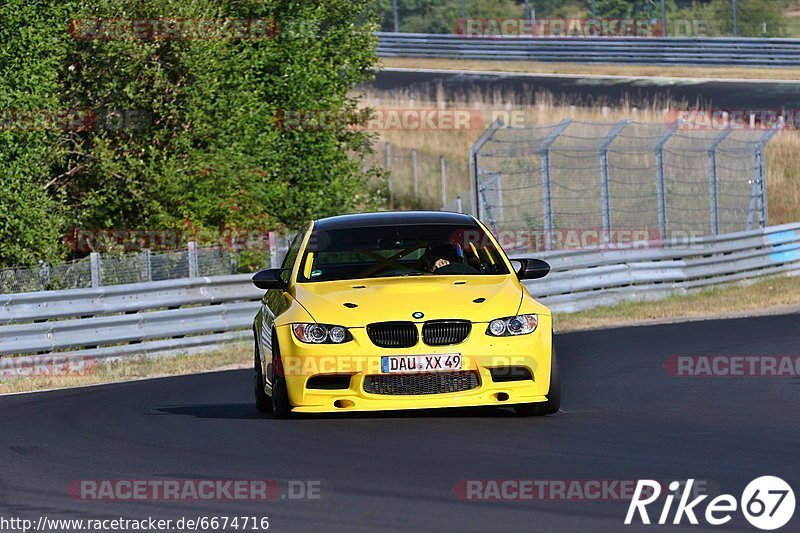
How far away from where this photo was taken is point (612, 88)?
4634 cm

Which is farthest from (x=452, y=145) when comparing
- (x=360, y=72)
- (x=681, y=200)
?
(x=360, y=72)

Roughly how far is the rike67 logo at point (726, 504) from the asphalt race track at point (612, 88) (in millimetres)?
35409

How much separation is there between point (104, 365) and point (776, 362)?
8096 millimetres

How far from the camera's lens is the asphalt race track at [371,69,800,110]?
43062 mm

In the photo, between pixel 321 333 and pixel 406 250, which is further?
pixel 406 250

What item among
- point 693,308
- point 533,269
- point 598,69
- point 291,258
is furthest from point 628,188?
point 533,269

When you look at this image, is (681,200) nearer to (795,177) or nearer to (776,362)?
(795,177)

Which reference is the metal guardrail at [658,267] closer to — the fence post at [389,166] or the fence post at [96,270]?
the fence post at [96,270]

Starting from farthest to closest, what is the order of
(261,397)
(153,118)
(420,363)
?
(153,118), (261,397), (420,363)

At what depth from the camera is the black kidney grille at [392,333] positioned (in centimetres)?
974

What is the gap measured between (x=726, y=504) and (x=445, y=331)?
131 inches

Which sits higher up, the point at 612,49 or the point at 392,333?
the point at 392,333

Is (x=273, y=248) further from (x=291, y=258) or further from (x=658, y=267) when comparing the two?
(x=291, y=258)

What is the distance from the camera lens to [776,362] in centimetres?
1408
